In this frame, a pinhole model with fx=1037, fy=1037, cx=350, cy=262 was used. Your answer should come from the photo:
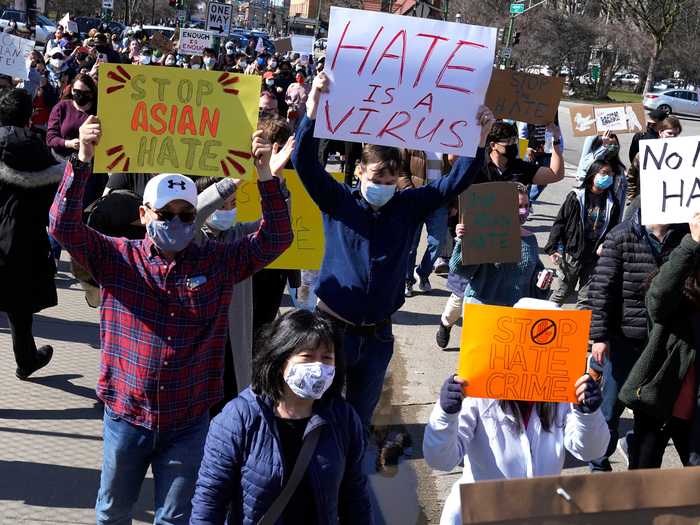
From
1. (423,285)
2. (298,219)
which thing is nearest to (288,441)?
(298,219)

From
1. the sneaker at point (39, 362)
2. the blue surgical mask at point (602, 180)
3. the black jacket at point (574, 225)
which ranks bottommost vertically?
the sneaker at point (39, 362)

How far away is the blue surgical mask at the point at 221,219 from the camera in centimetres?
486

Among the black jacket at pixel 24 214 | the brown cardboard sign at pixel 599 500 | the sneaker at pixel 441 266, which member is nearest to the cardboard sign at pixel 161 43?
the sneaker at pixel 441 266

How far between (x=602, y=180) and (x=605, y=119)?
7.87 feet

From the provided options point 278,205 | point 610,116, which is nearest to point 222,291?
point 278,205

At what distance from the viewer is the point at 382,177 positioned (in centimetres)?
484

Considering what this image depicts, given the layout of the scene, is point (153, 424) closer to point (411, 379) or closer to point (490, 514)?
point (490, 514)

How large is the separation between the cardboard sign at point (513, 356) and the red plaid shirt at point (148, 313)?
97 cm

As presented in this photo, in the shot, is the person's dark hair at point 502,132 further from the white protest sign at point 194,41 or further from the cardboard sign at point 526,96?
the white protest sign at point 194,41

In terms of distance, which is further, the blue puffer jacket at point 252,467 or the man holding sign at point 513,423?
the man holding sign at point 513,423

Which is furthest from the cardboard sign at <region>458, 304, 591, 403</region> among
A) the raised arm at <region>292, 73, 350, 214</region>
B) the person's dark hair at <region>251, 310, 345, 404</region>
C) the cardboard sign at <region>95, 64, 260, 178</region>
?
the raised arm at <region>292, 73, 350, 214</region>

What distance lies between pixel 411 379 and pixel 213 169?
352 cm

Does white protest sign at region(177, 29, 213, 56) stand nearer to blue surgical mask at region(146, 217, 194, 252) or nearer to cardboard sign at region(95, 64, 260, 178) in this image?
cardboard sign at region(95, 64, 260, 178)

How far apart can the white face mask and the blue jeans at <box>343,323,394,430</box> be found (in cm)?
166
